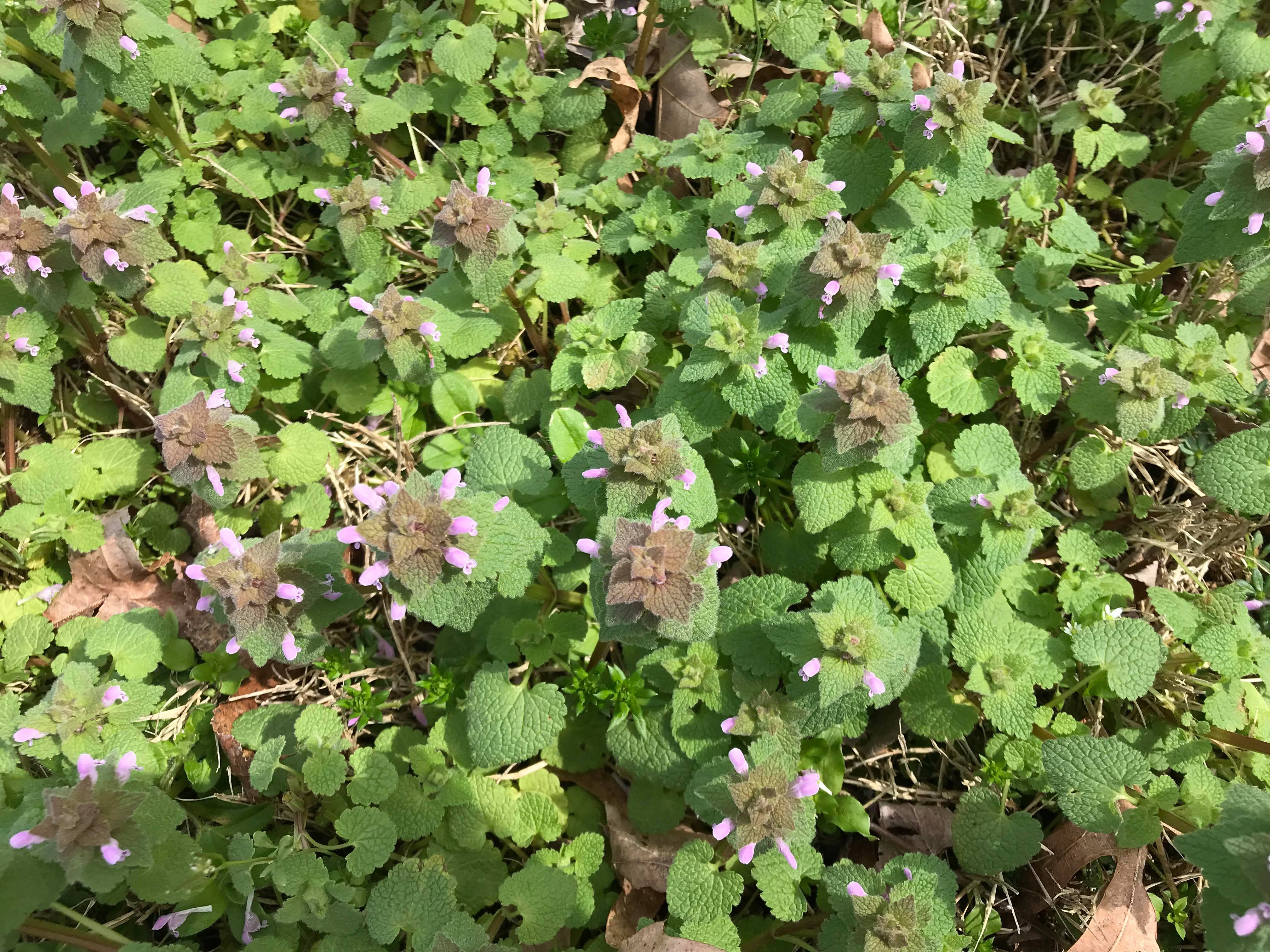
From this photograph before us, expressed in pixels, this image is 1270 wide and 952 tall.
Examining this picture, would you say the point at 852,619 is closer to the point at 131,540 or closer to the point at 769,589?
the point at 769,589

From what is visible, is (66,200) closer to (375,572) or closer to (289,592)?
(289,592)

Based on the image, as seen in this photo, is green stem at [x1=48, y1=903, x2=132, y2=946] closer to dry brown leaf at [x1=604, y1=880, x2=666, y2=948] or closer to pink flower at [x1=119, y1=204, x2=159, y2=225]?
dry brown leaf at [x1=604, y1=880, x2=666, y2=948]

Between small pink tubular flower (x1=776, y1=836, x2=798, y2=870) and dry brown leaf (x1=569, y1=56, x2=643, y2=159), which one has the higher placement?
dry brown leaf (x1=569, y1=56, x2=643, y2=159)

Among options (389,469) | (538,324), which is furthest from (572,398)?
(389,469)

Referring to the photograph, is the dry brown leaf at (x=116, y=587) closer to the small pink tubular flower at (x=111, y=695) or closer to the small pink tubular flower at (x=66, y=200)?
the small pink tubular flower at (x=111, y=695)

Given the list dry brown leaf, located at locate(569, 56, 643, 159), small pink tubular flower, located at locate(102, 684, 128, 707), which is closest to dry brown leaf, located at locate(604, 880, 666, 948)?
small pink tubular flower, located at locate(102, 684, 128, 707)

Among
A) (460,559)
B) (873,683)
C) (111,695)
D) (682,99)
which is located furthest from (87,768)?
(682,99)
